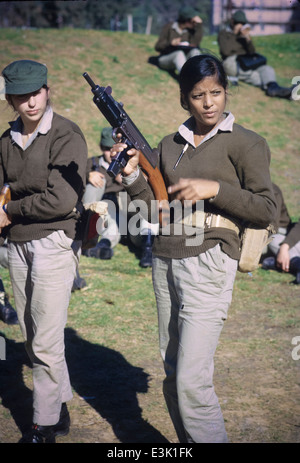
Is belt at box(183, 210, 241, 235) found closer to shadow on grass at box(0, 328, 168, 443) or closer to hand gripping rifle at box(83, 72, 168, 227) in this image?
hand gripping rifle at box(83, 72, 168, 227)

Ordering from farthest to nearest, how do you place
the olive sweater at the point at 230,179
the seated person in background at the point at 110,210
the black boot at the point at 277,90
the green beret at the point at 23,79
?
the black boot at the point at 277,90
the seated person in background at the point at 110,210
the green beret at the point at 23,79
the olive sweater at the point at 230,179

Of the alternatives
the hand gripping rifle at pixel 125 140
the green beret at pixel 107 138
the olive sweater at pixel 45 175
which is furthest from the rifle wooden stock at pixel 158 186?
the green beret at pixel 107 138

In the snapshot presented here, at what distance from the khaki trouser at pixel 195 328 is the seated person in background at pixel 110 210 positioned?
446 cm

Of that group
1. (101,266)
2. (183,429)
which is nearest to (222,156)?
(183,429)

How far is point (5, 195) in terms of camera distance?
3.64 metres

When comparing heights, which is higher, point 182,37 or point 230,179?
point 182,37

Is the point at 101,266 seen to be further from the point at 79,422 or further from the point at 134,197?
the point at 134,197

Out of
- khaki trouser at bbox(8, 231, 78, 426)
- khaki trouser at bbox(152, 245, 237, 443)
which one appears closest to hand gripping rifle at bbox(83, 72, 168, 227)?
khaki trouser at bbox(152, 245, 237, 443)

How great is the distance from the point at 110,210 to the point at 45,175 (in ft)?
16.1

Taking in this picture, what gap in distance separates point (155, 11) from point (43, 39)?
3317cm

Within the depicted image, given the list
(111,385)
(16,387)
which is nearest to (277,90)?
(111,385)

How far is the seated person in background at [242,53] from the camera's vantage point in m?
13.4

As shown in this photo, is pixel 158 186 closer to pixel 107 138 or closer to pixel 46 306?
pixel 46 306

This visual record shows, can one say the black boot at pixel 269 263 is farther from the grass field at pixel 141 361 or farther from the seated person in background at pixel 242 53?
the seated person in background at pixel 242 53
